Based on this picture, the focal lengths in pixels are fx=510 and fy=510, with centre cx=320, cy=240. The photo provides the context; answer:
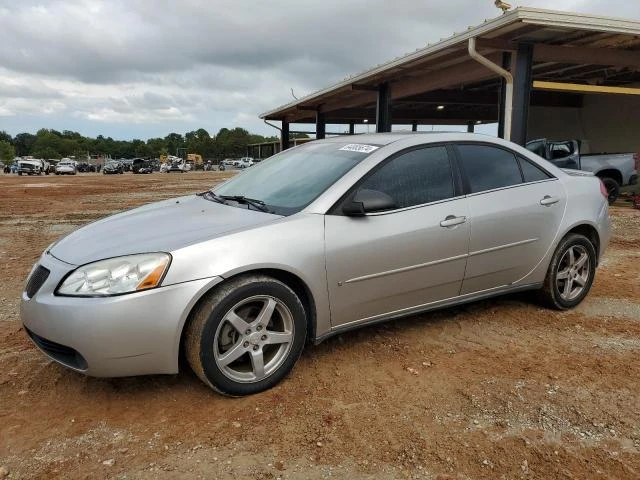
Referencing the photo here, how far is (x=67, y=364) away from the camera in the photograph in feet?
8.94

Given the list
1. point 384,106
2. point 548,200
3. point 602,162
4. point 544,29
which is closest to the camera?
point 548,200

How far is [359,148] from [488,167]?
3.47 ft

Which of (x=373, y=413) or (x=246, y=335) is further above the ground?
(x=246, y=335)

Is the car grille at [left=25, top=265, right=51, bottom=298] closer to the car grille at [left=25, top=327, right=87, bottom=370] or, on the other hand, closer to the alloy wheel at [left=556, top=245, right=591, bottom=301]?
the car grille at [left=25, top=327, right=87, bottom=370]

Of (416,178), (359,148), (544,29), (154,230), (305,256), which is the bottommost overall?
(305,256)

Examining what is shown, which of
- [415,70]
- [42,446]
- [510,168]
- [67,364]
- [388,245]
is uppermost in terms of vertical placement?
[415,70]

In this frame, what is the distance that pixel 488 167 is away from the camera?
3.93m

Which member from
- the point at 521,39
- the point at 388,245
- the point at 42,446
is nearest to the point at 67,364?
the point at 42,446

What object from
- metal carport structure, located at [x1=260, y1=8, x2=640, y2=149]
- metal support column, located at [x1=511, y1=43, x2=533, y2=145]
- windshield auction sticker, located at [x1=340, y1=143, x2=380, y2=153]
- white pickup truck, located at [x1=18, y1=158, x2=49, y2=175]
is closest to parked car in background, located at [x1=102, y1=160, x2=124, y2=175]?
white pickup truck, located at [x1=18, y1=158, x2=49, y2=175]

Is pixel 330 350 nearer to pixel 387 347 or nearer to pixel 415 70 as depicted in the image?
pixel 387 347

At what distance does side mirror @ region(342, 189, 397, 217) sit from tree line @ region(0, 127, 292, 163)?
10048cm

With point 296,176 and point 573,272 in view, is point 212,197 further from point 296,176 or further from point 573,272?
point 573,272

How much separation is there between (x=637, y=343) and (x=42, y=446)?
3.88 metres

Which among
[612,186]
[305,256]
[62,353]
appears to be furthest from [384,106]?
[62,353]
